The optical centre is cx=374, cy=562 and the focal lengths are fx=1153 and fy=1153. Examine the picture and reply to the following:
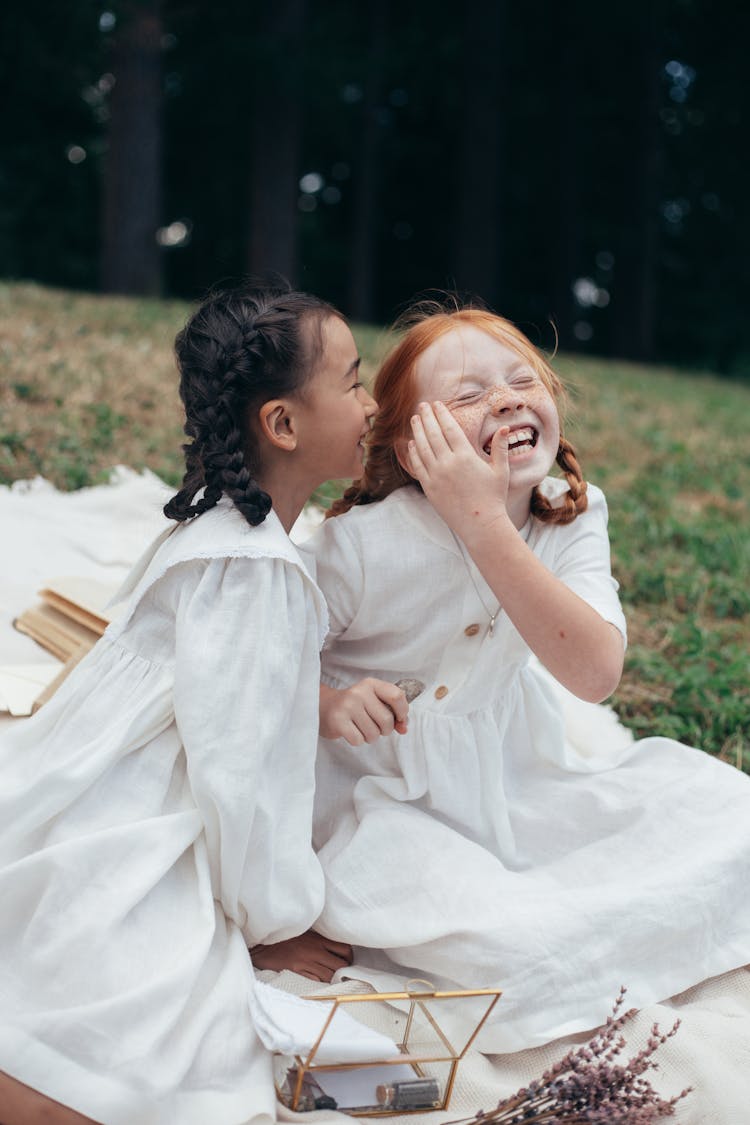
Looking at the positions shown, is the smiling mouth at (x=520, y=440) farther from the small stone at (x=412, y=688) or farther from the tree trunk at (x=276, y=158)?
the tree trunk at (x=276, y=158)

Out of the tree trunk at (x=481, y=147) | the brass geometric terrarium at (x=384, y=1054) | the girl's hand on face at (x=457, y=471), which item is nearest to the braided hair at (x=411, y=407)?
the girl's hand on face at (x=457, y=471)

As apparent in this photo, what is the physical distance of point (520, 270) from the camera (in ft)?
70.3

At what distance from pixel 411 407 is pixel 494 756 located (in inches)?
30.2

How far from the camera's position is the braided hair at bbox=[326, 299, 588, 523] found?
2438mm

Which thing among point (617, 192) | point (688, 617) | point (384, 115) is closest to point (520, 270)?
point (617, 192)

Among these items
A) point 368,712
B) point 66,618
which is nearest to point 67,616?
point 66,618

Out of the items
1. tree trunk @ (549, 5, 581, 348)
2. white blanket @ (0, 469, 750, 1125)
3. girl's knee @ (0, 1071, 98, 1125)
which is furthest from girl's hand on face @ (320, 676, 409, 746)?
tree trunk @ (549, 5, 581, 348)

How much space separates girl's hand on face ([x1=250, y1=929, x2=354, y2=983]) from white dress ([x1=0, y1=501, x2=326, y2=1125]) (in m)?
0.09

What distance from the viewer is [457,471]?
217cm

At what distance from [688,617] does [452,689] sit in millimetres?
2145

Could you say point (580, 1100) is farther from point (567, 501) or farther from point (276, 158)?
point (276, 158)

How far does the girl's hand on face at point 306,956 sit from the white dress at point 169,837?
9 cm

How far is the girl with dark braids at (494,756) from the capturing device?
7.06 feet

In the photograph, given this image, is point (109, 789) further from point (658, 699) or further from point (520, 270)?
point (520, 270)
